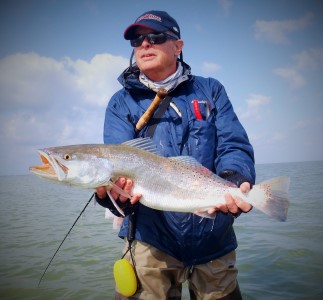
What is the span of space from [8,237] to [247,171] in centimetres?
1186

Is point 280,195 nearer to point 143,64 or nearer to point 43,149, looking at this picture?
point 143,64

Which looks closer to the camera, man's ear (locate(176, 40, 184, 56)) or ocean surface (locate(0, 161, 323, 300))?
man's ear (locate(176, 40, 184, 56))

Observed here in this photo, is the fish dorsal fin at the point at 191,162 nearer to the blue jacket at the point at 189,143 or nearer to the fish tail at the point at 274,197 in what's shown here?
the blue jacket at the point at 189,143

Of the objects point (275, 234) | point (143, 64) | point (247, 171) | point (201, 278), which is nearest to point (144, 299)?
point (201, 278)

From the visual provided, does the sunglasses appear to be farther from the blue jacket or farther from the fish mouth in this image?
the fish mouth

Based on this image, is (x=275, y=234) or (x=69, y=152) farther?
(x=275, y=234)

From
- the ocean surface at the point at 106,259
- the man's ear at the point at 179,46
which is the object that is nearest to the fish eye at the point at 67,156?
the man's ear at the point at 179,46

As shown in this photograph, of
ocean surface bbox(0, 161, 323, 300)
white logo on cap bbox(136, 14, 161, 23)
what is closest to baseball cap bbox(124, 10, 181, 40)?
white logo on cap bbox(136, 14, 161, 23)

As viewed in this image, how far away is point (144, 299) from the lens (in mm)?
3178

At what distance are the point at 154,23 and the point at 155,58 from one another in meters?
0.52

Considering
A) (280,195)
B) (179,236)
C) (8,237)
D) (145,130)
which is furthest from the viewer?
(8,237)

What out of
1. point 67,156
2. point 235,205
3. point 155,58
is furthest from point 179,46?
point 235,205

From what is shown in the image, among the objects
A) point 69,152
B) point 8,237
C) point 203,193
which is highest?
point 69,152

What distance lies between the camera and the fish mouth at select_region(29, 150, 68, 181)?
2746 millimetres
